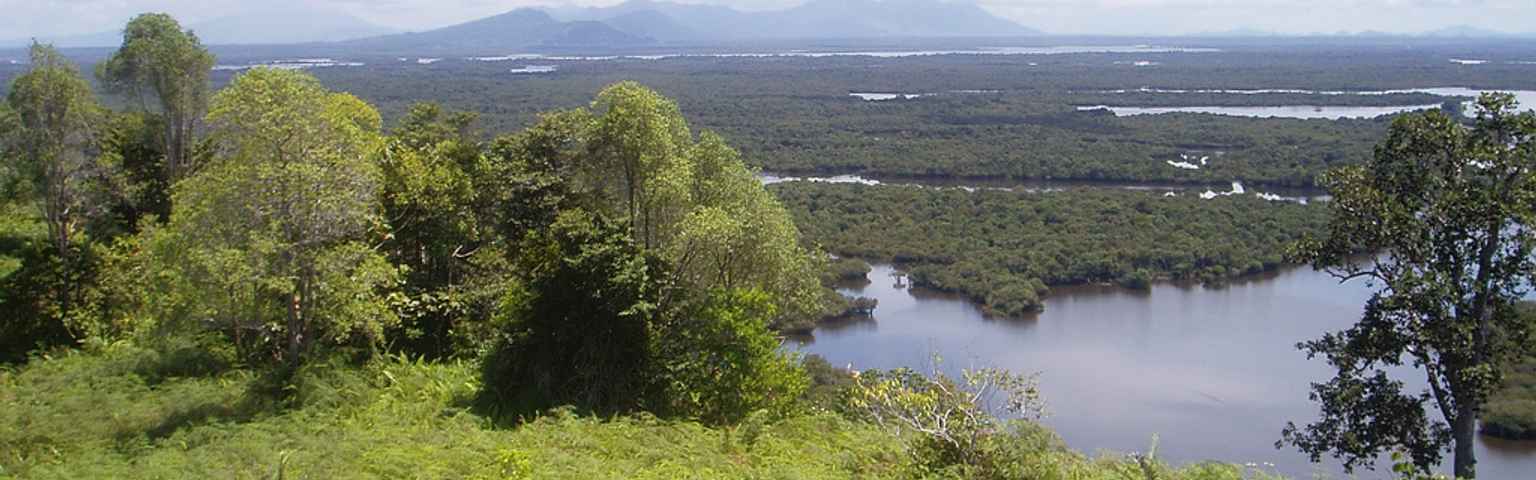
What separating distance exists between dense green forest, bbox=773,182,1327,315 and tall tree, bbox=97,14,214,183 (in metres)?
15.0

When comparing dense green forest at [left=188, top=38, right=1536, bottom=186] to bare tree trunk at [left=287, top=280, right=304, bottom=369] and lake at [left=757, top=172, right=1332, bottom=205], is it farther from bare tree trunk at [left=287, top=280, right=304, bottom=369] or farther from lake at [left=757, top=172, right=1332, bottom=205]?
bare tree trunk at [left=287, top=280, right=304, bottom=369]

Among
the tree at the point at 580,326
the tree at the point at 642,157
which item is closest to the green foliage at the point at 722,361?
the tree at the point at 580,326

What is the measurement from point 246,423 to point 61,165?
4625 millimetres

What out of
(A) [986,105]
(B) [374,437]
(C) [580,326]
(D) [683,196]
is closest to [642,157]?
(D) [683,196]

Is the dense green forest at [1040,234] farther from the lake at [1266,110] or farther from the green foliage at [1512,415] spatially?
the lake at [1266,110]

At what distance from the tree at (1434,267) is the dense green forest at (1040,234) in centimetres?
1585

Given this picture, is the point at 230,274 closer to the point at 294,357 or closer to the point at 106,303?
the point at 294,357

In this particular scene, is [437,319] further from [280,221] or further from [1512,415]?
[1512,415]

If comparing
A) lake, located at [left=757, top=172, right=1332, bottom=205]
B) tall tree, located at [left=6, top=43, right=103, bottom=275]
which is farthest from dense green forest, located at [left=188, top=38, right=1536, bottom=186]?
tall tree, located at [left=6, top=43, right=103, bottom=275]

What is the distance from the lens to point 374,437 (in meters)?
6.80

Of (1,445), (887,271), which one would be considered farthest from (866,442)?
(887,271)

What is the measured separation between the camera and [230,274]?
7.35m

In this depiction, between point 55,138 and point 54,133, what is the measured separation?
2.0 inches

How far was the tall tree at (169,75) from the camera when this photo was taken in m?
11.7
